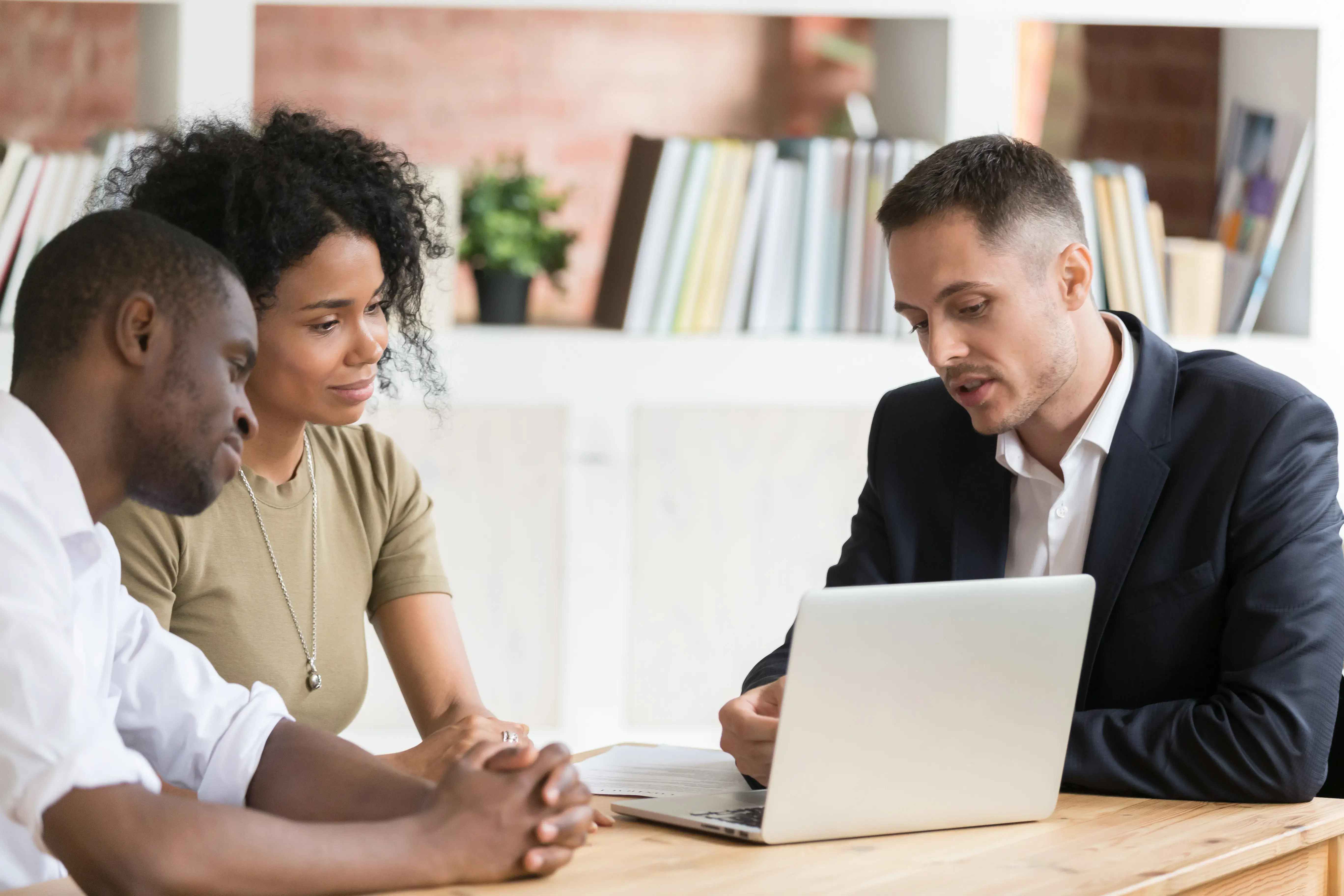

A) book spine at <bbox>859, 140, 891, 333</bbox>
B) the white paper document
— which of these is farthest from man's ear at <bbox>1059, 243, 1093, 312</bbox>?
book spine at <bbox>859, 140, 891, 333</bbox>

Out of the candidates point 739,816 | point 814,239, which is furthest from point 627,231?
point 739,816

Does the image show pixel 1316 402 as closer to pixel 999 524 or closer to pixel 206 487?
pixel 999 524

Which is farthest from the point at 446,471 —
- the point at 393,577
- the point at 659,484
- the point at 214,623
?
the point at 214,623

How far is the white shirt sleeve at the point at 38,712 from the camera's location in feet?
3.02

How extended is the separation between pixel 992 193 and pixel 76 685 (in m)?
1.08

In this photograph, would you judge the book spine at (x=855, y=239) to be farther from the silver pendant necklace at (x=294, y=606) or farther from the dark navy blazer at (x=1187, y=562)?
the silver pendant necklace at (x=294, y=606)

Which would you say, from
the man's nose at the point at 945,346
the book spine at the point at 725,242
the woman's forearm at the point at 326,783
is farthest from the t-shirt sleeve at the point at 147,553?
the book spine at the point at 725,242

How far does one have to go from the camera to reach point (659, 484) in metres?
2.54

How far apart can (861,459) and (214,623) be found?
132cm

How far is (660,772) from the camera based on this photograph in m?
1.44

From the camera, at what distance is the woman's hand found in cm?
141

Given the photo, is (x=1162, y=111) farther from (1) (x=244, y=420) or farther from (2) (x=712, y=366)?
(1) (x=244, y=420)

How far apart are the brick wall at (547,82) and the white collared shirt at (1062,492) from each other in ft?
5.41

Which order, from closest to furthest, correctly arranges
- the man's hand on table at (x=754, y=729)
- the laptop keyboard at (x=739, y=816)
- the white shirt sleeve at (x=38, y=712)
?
the white shirt sleeve at (x=38, y=712), the laptop keyboard at (x=739, y=816), the man's hand on table at (x=754, y=729)
